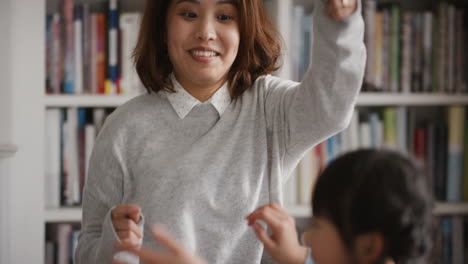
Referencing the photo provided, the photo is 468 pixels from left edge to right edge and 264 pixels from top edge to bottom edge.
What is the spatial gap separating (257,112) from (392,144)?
117 cm

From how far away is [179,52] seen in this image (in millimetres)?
1128

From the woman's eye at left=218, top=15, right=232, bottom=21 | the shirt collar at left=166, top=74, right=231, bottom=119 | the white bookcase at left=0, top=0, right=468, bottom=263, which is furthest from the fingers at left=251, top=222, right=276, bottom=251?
the white bookcase at left=0, top=0, right=468, bottom=263

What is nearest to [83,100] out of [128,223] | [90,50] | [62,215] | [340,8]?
[90,50]

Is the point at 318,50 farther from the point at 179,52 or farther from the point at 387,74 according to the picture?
the point at 387,74

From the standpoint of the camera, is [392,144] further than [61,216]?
Yes

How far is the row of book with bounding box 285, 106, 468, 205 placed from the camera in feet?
7.01

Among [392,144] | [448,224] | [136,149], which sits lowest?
[448,224]

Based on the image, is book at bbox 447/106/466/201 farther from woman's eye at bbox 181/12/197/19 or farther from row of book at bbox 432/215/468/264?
woman's eye at bbox 181/12/197/19

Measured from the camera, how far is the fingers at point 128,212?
3.14ft

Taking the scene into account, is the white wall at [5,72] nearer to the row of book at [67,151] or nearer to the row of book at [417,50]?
the row of book at [67,151]

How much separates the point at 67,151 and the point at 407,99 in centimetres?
127

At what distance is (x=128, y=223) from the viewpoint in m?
0.97


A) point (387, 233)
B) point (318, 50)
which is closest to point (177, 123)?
point (318, 50)

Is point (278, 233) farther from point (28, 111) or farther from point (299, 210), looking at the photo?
point (28, 111)
